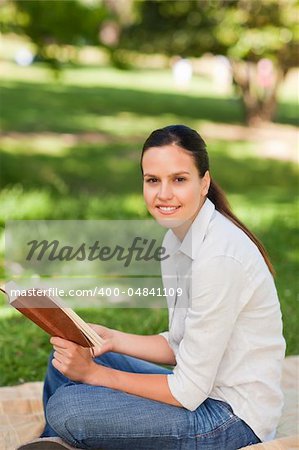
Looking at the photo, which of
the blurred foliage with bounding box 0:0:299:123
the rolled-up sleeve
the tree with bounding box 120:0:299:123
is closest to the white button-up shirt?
the rolled-up sleeve

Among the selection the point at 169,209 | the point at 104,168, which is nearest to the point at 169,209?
the point at 169,209

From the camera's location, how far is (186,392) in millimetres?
2273

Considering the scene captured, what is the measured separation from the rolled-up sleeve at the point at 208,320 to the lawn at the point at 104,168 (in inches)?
59.3

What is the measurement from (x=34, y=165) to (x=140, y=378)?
7485 mm

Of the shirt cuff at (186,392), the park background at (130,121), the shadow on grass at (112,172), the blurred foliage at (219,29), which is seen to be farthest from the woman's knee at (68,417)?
the blurred foliage at (219,29)

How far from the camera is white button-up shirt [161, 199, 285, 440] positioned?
2232mm

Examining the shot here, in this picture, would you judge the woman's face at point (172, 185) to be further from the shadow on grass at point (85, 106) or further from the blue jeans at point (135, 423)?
the shadow on grass at point (85, 106)

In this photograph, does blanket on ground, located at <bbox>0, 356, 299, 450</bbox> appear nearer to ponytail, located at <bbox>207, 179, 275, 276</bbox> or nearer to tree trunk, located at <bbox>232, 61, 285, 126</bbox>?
ponytail, located at <bbox>207, 179, 275, 276</bbox>

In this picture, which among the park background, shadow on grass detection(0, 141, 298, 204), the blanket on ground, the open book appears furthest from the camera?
shadow on grass detection(0, 141, 298, 204)

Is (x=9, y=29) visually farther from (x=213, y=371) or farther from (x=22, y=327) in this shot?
(x=213, y=371)

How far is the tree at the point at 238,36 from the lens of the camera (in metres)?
11.2

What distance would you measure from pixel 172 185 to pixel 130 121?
11.4 meters

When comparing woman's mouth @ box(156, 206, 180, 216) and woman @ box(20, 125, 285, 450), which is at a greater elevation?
woman's mouth @ box(156, 206, 180, 216)

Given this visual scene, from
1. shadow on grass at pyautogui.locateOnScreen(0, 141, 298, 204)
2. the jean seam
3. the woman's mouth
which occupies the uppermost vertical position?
the woman's mouth
